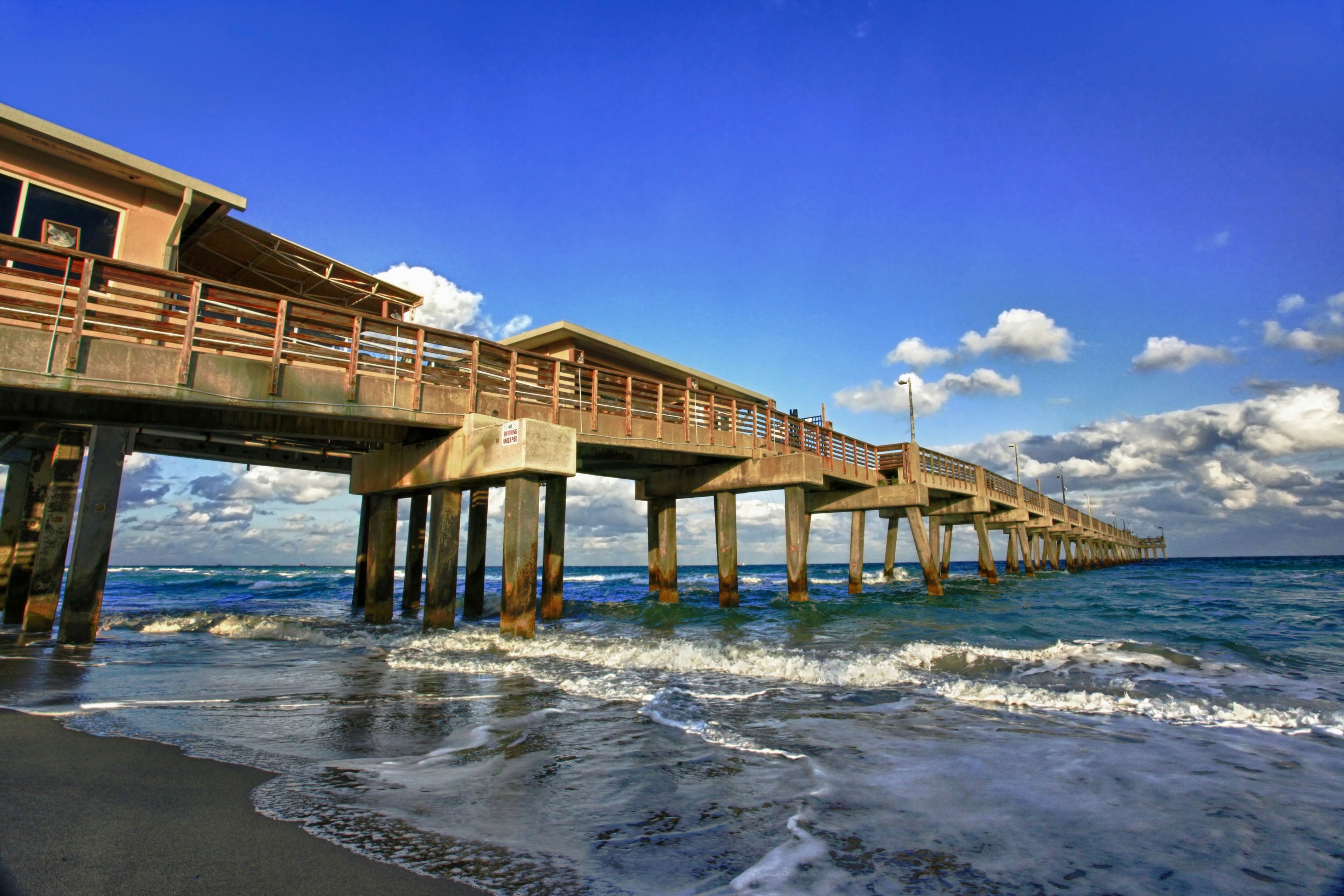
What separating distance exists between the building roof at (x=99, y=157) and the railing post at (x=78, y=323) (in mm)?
3978

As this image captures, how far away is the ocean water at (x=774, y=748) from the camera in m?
3.20

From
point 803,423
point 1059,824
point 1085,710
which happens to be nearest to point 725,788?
point 1059,824

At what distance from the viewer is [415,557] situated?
18.4 m

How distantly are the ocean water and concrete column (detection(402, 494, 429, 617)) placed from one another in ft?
16.3

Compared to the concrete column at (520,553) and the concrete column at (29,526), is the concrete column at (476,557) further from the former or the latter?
the concrete column at (29,526)

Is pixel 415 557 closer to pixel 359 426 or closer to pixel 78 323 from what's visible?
pixel 359 426

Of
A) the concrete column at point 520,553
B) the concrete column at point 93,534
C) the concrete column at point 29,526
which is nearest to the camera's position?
the concrete column at point 93,534

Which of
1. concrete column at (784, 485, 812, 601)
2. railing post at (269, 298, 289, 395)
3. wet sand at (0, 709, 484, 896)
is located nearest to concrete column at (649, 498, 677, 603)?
concrete column at (784, 485, 812, 601)

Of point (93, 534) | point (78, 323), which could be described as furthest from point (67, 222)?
point (93, 534)

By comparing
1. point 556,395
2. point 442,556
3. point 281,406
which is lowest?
point 442,556

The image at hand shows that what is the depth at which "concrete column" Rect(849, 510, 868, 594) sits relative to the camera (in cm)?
2691

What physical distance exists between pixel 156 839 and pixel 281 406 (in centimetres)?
775

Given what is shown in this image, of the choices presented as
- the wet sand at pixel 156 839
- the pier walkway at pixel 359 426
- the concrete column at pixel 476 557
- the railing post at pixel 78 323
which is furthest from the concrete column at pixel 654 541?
the wet sand at pixel 156 839

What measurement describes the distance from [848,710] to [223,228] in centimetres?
1637
